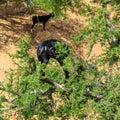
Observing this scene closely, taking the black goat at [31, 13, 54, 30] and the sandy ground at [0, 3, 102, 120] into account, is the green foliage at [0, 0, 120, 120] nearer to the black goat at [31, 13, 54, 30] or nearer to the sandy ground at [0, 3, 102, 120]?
the sandy ground at [0, 3, 102, 120]

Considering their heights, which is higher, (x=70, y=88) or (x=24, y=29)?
(x=70, y=88)

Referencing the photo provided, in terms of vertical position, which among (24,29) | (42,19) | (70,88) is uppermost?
(70,88)

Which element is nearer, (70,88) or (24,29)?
(70,88)

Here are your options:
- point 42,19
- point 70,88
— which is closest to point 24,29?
point 42,19

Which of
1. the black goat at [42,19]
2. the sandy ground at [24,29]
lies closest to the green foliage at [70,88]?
the sandy ground at [24,29]

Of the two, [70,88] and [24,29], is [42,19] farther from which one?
[70,88]

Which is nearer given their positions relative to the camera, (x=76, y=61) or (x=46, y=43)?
(x=76, y=61)

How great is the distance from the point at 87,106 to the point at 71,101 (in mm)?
264

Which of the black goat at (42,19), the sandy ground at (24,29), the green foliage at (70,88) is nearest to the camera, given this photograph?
the green foliage at (70,88)

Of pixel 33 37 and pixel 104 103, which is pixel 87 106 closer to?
pixel 104 103

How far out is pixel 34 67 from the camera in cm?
543

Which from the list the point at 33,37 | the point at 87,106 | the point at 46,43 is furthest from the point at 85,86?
the point at 33,37

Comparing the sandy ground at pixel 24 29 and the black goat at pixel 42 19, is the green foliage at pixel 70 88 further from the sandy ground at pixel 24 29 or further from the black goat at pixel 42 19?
the black goat at pixel 42 19

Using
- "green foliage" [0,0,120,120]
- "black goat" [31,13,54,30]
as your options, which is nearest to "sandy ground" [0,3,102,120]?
"black goat" [31,13,54,30]
